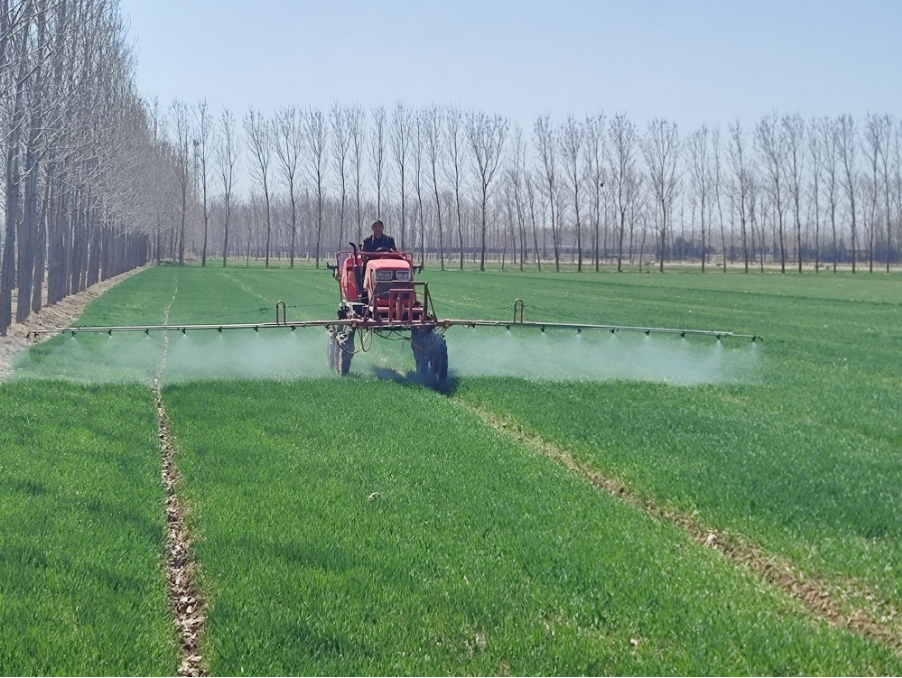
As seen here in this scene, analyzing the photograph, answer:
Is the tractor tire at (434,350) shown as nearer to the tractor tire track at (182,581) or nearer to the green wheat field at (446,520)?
the green wheat field at (446,520)

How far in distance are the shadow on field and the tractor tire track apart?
20.0 feet

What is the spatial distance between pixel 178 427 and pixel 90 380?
13.5 feet

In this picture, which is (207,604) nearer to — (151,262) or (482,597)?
(482,597)

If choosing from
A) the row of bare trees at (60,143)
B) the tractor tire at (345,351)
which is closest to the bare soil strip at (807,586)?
the tractor tire at (345,351)

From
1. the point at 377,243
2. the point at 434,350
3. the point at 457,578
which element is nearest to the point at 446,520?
the point at 457,578

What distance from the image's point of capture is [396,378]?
1672 cm

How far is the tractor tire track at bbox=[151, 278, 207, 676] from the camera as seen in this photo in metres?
5.49

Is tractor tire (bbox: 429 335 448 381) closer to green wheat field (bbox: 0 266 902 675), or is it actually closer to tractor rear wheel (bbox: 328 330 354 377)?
green wheat field (bbox: 0 266 902 675)

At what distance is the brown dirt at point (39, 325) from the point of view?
18108mm

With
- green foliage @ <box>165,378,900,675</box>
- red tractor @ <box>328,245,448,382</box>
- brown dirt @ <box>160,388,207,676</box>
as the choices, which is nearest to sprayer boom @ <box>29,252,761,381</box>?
red tractor @ <box>328,245,448,382</box>

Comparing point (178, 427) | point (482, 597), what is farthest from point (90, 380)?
point (482, 597)

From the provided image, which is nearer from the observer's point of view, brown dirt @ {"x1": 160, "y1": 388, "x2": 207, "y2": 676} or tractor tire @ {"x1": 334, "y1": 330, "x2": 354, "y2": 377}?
brown dirt @ {"x1": 160, "y1": 388, "x2": 207, "y2": 676}

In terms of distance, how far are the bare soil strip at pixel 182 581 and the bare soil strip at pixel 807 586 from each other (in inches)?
150

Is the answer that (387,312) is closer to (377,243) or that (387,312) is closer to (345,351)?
(345,351)
